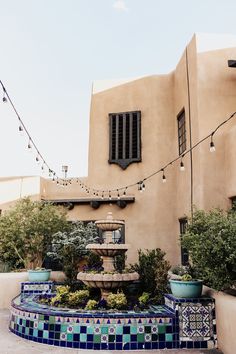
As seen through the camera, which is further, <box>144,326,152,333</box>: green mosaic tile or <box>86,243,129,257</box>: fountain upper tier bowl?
<box>86,243,129,257</box>: fountain upper tier bowl

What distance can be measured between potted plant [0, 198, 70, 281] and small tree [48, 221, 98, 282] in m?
0.35

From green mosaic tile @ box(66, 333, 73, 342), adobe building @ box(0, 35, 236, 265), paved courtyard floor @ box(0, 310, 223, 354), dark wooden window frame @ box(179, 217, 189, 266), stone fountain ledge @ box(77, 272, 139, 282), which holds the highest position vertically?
adobe building @ box(0, 35, 236, 265)

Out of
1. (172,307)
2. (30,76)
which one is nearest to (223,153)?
(172,307)

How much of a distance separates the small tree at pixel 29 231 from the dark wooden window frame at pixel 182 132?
446cm

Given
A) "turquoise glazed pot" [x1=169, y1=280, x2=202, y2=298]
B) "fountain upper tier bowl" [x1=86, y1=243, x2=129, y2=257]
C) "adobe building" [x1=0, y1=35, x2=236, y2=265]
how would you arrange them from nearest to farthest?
"turquoise glazed pot" [x1=169, y1=280, x2=202, y2=298] < "fountain upper tier bowl" [x1=86, y1=243, x2=129, y2=257] < "adobe building" [x1=0, y1=35, x2=236, y2=265]

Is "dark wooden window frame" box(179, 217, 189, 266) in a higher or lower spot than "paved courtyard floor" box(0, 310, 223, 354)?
higher

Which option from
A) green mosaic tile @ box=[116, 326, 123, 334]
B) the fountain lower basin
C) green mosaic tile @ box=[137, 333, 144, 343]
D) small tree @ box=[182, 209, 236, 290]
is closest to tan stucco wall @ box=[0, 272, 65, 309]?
the fountain lower basin

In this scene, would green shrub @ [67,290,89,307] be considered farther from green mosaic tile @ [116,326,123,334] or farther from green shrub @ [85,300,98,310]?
green mosaic tile @ [116,326,123,334]

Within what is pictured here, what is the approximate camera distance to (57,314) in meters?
6.05

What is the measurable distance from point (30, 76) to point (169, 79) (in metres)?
4.87

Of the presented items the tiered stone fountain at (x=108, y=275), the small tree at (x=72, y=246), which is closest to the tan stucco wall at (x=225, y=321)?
the tiered stone fountain at (x=108, y=275)

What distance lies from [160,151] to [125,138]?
1.46 m

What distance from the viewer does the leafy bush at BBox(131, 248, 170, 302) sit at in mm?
7577

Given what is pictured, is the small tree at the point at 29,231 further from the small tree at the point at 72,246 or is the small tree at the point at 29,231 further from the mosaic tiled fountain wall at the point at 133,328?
the mosaic tiled fountain wall at the point at 133,328
